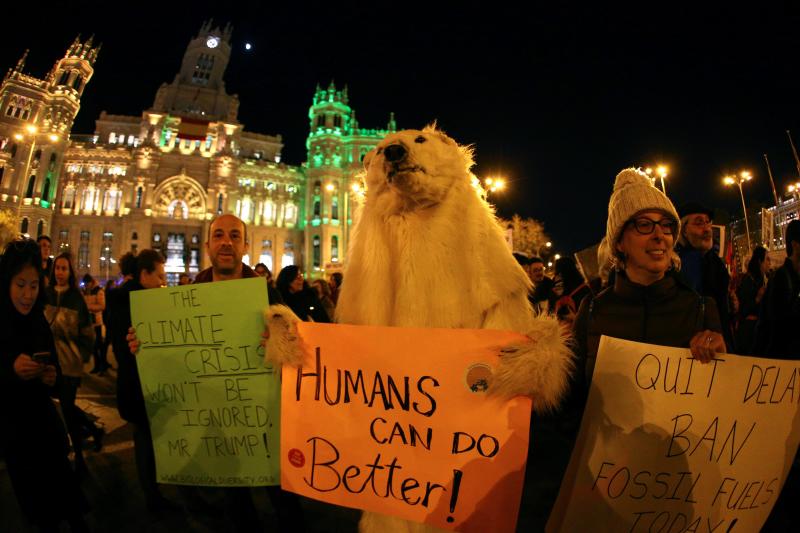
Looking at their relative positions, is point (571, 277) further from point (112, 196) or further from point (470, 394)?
point (112, 196)

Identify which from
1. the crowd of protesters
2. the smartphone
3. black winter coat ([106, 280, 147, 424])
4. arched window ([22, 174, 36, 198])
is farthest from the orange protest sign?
arched window ([22, 174, 36, 198])

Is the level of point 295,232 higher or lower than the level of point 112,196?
lower

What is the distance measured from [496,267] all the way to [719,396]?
103 cm

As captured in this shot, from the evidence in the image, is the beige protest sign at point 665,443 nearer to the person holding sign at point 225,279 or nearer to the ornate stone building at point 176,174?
the person holding sign at point 225,279

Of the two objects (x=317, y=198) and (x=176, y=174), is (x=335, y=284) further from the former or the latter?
(x=176, y=174)

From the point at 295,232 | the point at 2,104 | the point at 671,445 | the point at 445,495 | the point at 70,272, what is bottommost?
the point at 445,495

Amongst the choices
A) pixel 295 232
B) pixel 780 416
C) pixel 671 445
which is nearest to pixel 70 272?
pixel 671 445

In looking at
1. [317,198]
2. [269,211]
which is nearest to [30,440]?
[317,198]

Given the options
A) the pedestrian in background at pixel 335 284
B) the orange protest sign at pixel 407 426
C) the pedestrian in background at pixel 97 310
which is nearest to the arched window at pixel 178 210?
the pedestrian in background at pixel 97 310

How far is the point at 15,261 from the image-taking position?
2555 mm

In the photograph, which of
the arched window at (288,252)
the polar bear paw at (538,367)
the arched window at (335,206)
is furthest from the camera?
the arched window at (288,252)

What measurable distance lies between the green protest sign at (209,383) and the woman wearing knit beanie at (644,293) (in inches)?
68.0

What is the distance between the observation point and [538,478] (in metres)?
3.83

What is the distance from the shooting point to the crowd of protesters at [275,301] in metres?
1.90
